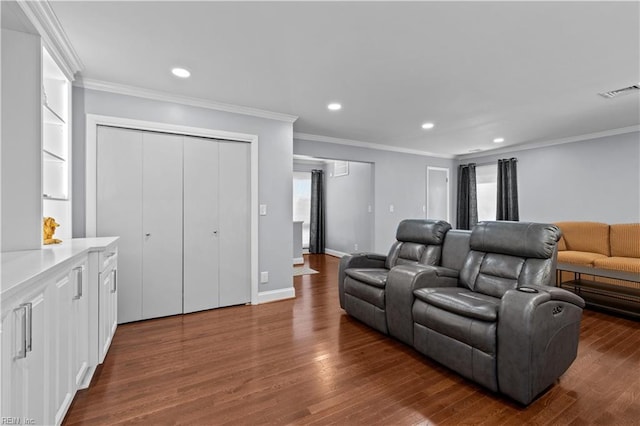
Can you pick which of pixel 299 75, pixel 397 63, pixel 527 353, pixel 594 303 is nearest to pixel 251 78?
pixel 299 75

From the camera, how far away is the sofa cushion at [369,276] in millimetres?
2785

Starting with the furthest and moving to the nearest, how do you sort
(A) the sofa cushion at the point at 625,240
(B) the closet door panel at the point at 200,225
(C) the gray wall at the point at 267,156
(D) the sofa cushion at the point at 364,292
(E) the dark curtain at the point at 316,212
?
1. (E) the dark curtain at the point at 316,212
2. (A) the sofa cushion at the point at 625,240
3. (B) the closet door panel at the point at 200,225
4. (C) the gray wall at the point at 267,156
5. (D) the sofa cushion at the point at 364,292

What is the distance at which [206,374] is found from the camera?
2.14m

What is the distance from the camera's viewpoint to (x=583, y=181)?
484 centimetres

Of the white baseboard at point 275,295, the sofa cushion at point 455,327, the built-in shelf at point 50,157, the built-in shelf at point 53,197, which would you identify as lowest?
the white baseboard at point 275,295

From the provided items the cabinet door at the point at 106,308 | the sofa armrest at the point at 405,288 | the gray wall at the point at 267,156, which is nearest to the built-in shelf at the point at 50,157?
the gray wall at the point at 267,156

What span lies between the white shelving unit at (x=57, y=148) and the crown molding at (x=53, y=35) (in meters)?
0.08

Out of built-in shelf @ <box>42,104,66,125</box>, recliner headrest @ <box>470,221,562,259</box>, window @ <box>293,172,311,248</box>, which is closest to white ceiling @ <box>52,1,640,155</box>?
built-in shelf @ <box>42,104,66,125</box>

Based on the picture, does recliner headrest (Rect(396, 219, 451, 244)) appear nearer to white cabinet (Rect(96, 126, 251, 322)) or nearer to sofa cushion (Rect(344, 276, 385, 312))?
sofa cushion (Rect(344, 276, 385, 312))

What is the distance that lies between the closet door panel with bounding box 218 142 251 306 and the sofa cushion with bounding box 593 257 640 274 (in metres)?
4.45

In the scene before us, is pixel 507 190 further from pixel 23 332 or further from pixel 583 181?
pixel 23 332

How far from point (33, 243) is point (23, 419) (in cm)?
120

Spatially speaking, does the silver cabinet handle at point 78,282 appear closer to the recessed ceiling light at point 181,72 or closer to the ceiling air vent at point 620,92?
the recessed ceiling light at point 181,72

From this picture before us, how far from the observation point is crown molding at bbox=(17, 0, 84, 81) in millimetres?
1762
